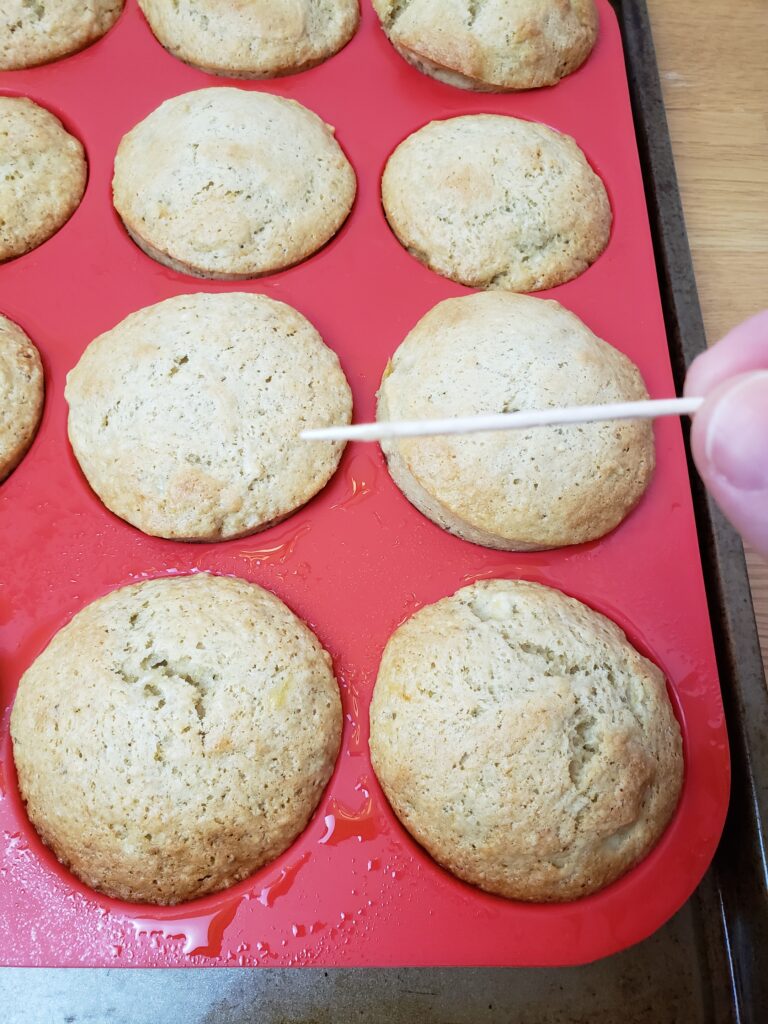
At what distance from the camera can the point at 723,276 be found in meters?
2.08

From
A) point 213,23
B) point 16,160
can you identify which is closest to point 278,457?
point 16,160

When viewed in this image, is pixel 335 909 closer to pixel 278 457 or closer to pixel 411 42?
pixel 278 457

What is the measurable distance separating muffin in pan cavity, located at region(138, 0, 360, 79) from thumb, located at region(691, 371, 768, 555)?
1.49 meters

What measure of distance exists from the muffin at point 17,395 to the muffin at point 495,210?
2.71 ft

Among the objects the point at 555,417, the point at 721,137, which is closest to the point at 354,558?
the point at 555,417

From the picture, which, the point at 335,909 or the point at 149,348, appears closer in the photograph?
the point at 335,909

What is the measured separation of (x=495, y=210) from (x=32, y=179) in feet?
3.28

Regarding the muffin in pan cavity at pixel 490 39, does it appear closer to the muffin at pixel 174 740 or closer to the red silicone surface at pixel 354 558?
the red silicone surface at pixel 354 558

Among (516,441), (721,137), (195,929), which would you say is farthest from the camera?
(721,137)

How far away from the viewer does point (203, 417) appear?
148cm

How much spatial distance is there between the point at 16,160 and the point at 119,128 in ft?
0.84

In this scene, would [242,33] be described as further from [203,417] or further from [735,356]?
[735,356]

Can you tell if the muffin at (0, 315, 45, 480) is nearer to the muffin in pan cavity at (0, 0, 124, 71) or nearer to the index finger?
the muffin in pan cavity at (0, 0, 124, 71)

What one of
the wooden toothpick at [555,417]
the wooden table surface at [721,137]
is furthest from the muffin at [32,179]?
the wooden table surface at [721,137]
